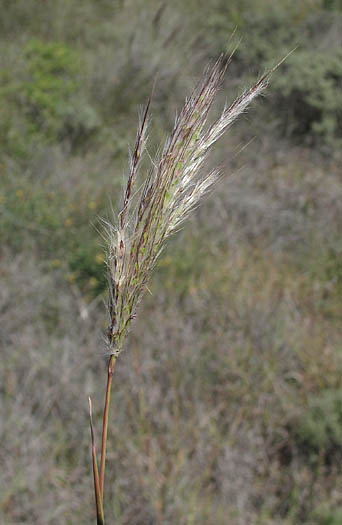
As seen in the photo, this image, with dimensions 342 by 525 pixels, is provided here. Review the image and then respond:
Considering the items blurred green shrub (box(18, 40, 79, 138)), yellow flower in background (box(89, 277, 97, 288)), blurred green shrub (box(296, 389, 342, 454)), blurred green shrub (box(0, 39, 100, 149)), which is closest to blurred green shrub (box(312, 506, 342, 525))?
blurred green shrub (box(296, 389, 342, 454))

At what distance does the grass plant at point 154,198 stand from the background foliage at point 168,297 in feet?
1.96

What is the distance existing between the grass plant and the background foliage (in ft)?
1.96

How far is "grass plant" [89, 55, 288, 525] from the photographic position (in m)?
0.57

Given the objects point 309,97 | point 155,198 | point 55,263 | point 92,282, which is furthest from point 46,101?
point 155,198

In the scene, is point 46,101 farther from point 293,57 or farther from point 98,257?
point 293,57

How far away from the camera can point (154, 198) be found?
0.58 metres

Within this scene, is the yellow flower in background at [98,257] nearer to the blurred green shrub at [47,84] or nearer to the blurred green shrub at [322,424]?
the blurred green shrub at [322,424]

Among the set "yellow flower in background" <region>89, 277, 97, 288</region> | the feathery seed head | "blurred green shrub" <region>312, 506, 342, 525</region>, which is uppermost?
"yellow flower in background" <region>89, 277, 97, 288</region>

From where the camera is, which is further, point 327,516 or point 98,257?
point 98,257

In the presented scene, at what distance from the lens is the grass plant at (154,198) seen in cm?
57

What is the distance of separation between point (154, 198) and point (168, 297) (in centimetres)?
273

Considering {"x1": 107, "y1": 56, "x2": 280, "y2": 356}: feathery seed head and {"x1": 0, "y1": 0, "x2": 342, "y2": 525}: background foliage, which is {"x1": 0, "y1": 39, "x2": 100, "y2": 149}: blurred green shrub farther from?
{"x1": 107, "y1": 56, "x2": 280, "y2": 356}: feathery seed head

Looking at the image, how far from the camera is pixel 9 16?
5344mm

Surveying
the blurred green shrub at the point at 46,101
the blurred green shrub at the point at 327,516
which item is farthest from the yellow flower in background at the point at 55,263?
the blurred green shrub at the point at 327,516
